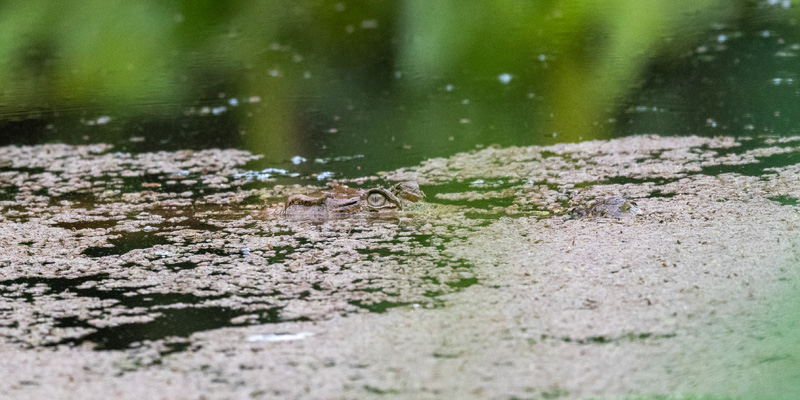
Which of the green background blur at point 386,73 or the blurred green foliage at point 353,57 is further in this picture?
the blurred green foliage at point 353,57

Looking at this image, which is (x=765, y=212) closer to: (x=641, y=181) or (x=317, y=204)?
(x=641, y=181)

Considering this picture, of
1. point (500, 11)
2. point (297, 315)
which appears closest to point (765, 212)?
point (297, 315)

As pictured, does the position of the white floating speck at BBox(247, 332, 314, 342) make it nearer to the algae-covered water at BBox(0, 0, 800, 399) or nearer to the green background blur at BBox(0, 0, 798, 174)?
the algae-covered water at BBox(0, 0, 800, 399)

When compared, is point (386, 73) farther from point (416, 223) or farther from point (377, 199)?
point (416, 223)

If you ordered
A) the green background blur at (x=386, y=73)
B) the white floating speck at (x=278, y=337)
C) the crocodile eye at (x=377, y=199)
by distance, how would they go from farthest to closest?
the green background blur at (x=386, y=73) < the crocodile eye at (x=377, y=199) < the white floating speck at (x=278, y=337)

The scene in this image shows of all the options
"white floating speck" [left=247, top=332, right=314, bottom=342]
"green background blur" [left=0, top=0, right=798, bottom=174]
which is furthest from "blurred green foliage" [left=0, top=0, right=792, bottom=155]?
"white floating speck" [left=247, top=332, right=314, bottom=342]

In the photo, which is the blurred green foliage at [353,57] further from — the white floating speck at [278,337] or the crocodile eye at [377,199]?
the white floating speck at [278,337]

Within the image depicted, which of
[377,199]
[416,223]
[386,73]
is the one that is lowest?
[416,223]

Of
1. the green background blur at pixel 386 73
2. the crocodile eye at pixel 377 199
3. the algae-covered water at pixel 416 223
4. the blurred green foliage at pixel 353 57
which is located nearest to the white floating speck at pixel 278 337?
the algae-covered water at pixel 416 223

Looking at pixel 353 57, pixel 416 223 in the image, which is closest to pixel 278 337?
pixel 416 223
